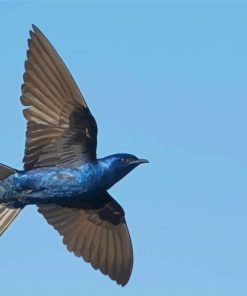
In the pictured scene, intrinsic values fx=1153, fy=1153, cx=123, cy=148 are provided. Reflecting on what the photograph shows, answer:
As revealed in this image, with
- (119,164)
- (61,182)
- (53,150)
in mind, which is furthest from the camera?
(53,150)

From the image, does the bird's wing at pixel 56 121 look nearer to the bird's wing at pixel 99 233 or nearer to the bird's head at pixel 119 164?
the bird's head at pixel 119 164

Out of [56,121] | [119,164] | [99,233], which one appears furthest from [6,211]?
[99,233]

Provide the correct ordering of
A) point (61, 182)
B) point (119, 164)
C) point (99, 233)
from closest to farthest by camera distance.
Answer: point (61, 182), point (119, 164), point (99, 233)

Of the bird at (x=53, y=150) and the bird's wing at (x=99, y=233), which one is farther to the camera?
the bird's wing at (x=99, y=233)

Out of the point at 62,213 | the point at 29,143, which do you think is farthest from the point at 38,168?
the point at 62,213

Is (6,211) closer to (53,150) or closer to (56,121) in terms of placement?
(53,150)

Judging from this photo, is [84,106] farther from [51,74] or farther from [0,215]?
[0,215]

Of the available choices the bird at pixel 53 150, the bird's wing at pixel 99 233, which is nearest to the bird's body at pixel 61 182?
the bird at pixel 53 150
